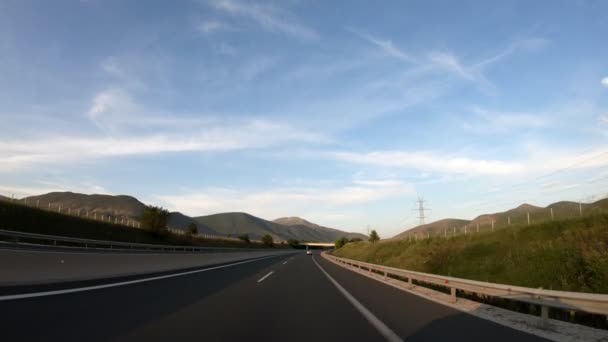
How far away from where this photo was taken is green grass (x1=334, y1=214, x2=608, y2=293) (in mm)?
13367

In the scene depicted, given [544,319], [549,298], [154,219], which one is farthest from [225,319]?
[154,219]

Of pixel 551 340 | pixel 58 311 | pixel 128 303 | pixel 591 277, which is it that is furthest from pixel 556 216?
pixel 58 311

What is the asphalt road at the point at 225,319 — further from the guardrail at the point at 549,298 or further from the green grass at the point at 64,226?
the green grass at the point at 64,226

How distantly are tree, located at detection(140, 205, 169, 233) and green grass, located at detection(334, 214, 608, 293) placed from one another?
47899 mm

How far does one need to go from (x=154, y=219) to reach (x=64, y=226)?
66.6ft

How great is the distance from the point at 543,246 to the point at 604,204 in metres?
5.50

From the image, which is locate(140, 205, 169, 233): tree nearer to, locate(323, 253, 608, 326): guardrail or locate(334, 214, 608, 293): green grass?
locate(334, 214, 608, 293): green grass

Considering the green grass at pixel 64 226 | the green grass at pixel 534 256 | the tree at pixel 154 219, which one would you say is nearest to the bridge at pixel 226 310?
the green grass at pixel 534 256

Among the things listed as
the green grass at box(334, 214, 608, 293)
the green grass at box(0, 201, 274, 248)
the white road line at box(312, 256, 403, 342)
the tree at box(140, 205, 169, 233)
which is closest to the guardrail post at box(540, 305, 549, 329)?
the white road line at box(312, 256, 403, 342)

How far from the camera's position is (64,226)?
4828 cm

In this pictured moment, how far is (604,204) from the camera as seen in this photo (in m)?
20.7

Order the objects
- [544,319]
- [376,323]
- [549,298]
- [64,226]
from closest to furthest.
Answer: [544,319]
[376,323]
[549,298]
[64,226]

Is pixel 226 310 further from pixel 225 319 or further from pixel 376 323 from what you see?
pixel 376 323

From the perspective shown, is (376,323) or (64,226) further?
(64,226)
